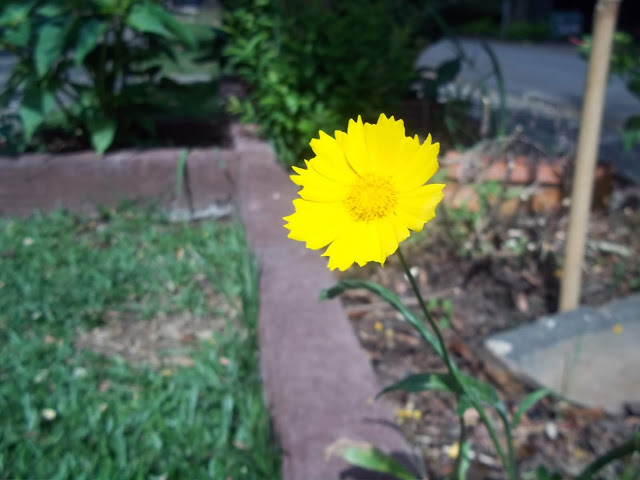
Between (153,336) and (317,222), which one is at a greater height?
(317,222)

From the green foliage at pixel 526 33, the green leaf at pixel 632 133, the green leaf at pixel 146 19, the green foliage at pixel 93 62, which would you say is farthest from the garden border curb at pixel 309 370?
the green foliage at pixel 526 33

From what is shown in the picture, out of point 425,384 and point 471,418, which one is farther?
point 471,418

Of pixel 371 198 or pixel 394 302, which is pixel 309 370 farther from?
pixel 371 198

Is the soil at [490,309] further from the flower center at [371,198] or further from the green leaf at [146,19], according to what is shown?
the green leaf at [146,19]

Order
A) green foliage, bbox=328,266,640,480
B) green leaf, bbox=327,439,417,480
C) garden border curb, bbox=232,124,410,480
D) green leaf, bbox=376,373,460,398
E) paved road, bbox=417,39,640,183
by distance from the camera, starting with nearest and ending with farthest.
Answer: green foliage, bbox=328,266,640,480
green leaf, bbox=376,373,460,398
green leaf, bbox=327,439,417,480
garden border curb, bbox=232,124,410,480
paved road, bbox=417,39,640,183

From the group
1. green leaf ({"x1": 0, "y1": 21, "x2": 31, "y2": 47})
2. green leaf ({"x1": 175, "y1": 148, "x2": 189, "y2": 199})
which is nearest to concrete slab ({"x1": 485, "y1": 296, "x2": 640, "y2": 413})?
green leaf ({"x1": 175, "y1": 148, "x2": 189, "y2": 199})

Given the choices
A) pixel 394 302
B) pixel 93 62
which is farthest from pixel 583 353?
pixel 93 62

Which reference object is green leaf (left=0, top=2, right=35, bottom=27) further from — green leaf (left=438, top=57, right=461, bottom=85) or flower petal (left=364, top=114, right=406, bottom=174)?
flower petal (left=364, top=114, right=406, bottom=174)
